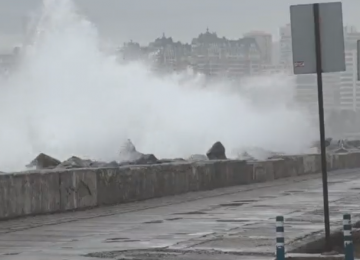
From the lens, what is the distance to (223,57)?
7900 centimetres

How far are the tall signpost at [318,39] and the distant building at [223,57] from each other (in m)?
52.6

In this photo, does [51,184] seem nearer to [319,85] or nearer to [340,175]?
[319,85]

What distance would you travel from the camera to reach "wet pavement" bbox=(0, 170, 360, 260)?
12516 millimetres

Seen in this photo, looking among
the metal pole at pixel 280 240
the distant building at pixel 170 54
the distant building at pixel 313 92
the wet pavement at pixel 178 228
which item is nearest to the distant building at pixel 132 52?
the distant building at pixel 170 54

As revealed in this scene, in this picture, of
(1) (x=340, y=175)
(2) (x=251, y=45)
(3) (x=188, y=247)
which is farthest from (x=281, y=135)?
(3) (x=188, y=247)

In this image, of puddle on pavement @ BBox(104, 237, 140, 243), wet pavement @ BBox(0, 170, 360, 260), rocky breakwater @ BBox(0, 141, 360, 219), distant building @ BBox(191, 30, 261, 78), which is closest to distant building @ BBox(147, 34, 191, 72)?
distant building @ BBox(191, 30, 261, 78)

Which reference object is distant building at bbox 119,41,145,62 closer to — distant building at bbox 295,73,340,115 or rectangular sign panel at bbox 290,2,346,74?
distant building at bbox 295,73,340,115

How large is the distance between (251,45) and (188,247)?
8248cm

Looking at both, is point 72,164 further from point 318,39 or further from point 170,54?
point 170,54

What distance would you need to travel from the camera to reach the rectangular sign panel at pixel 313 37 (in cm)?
1236

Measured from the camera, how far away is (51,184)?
18453 mm

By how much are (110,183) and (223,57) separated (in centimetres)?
5881

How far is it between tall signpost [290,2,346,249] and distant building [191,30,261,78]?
5255 centimetres

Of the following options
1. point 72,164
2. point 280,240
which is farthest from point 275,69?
point 280,240
